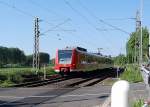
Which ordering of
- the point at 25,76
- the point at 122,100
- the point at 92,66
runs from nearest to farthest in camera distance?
1. the point at 122,100
2. the point at 25,76
3. the point at 92,66

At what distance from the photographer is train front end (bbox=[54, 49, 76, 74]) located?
49750 millimetres

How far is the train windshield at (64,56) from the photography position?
165ft

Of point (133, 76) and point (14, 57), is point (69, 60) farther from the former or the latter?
point (14, 57)

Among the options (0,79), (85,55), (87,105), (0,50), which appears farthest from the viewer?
(0,50)

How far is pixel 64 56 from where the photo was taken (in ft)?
167

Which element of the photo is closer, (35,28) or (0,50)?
(35,28)

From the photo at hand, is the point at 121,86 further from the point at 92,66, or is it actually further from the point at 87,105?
the point at 92,66

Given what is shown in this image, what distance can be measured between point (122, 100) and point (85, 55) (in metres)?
49.6

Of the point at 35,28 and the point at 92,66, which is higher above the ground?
the point at 35,28

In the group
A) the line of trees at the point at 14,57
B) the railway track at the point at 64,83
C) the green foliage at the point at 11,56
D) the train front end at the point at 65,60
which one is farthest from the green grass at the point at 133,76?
the line of trees at the point at 14,57

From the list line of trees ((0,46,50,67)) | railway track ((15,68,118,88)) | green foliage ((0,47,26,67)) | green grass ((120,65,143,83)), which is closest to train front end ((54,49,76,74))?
railway track ((15,68,118,88))

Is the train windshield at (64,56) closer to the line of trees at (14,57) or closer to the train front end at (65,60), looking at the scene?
the train front end at (65,60)

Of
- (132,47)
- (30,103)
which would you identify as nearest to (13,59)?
(132,47)

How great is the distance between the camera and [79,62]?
1992 inches
